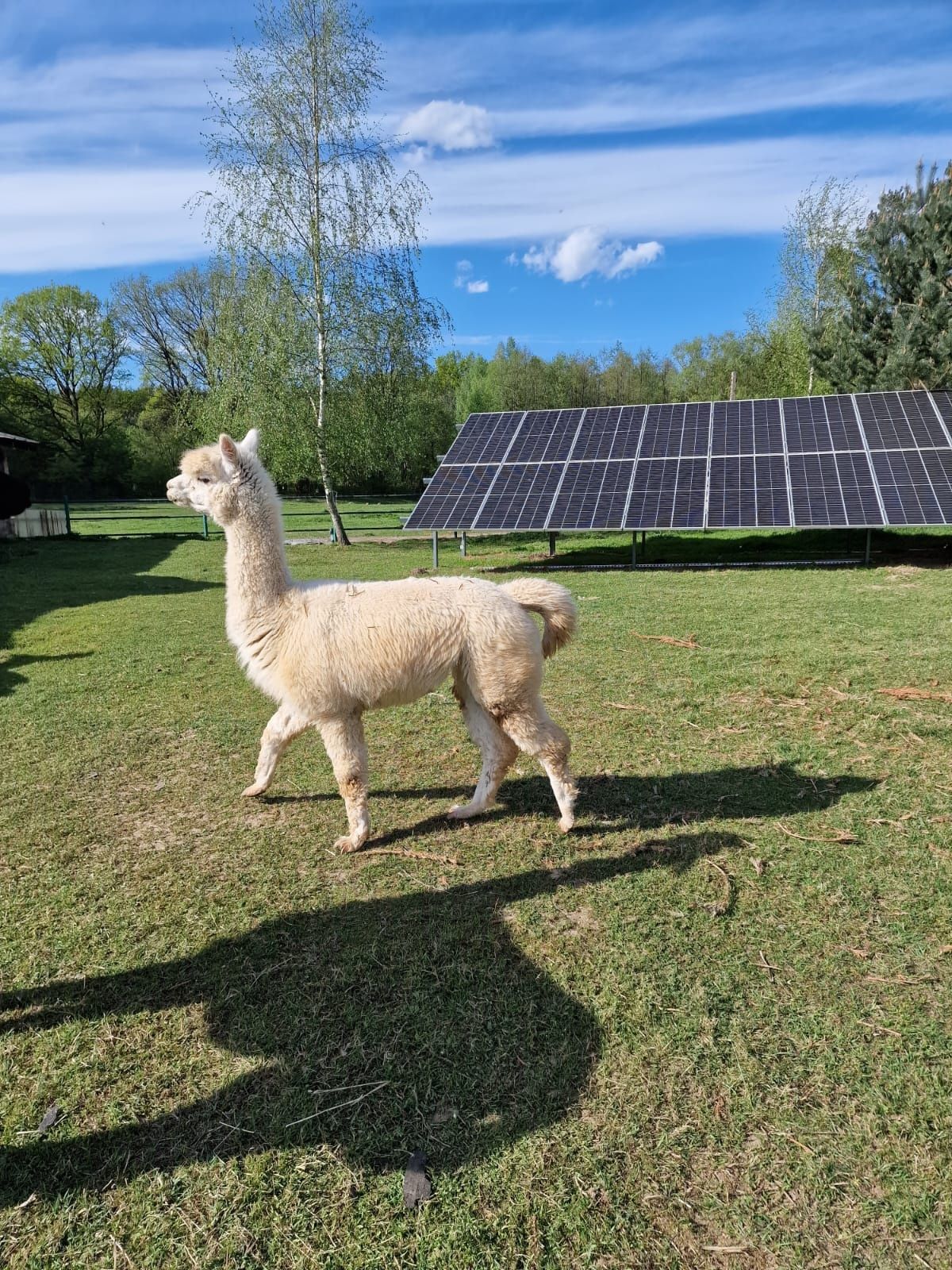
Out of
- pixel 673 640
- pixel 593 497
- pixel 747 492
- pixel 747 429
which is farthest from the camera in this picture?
pixel 747 429

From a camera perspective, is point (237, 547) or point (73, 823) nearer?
point (237, 547)

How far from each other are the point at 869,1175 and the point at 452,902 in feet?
6.76

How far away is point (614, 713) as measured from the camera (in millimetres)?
6617

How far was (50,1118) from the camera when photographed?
8.49 feet

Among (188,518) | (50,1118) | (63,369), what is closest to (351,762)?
(50,1118)

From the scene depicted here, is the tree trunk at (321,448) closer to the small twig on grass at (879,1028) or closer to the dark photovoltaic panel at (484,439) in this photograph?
the dark photovoltaic panel at (484,439)

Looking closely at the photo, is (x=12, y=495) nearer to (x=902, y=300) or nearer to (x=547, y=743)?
(x=547, y=743)

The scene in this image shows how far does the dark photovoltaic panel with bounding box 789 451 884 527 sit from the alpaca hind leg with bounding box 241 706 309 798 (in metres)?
11.3

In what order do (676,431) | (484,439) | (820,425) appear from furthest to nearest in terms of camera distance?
1. (484,439)
2. (676,431)
3. (820,425)

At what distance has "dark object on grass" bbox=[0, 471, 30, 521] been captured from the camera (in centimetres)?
251

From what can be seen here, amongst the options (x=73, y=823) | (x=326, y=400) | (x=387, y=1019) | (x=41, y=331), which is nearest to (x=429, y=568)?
(x=326, y=400)

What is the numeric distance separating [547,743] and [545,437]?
14502 mm

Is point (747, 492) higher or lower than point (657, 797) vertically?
higher

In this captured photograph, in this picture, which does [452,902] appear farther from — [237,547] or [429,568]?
[429,568]
